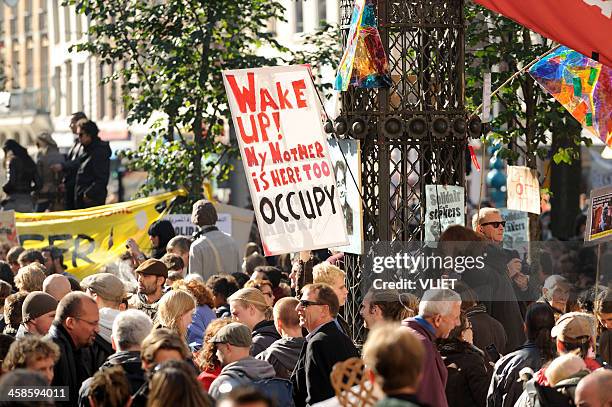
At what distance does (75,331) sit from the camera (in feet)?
33.9

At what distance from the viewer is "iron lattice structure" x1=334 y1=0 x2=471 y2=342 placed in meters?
12.2

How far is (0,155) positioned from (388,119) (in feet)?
171

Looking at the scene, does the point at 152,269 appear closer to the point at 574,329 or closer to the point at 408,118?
the point at 408,118

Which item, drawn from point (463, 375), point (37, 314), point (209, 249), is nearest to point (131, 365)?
point (37, 314)

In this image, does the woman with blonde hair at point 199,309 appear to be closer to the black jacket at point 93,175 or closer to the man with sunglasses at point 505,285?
the man with sunglasses at point 505,285

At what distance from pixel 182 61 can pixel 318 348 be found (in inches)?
495

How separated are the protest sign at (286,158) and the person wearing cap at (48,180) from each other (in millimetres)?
11415

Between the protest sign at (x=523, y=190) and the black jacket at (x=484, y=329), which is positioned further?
the protest sign at (x=523, y=190)

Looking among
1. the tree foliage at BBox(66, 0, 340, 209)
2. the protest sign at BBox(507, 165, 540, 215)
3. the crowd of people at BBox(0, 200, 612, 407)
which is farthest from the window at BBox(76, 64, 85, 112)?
the crowd of people at BBox(0, 200, 612, 407)

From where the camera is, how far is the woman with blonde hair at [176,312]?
11.2 m

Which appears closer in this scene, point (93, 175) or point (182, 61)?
point (93, 175)

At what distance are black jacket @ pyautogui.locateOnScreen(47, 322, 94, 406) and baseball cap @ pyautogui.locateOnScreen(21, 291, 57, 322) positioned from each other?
0.56 meters

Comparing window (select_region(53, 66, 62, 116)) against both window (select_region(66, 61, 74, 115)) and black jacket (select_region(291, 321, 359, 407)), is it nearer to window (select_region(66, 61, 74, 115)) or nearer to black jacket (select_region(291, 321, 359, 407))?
window (select_region(66, 61, 74, 115))

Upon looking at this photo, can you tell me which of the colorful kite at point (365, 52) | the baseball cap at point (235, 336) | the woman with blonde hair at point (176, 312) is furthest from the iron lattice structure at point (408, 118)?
the baseball cap at point (235, 336)
